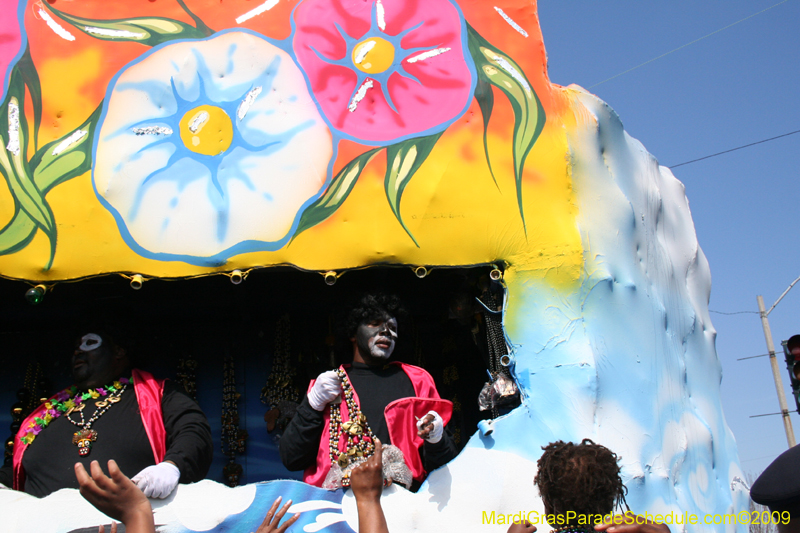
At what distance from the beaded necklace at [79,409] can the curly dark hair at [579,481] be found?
2.20m

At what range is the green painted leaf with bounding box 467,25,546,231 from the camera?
149 inches

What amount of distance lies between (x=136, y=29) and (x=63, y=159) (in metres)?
0.82

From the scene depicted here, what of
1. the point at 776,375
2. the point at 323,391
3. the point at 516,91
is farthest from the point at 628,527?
the point at 776,375

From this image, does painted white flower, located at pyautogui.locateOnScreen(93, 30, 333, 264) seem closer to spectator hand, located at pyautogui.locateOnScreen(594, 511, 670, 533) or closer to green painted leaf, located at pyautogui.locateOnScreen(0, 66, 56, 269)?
green painted leaf, located at pyautogui.locateOnScreen(0, 66, 56, 269)

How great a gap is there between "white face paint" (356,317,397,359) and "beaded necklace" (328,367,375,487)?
0.81 ft

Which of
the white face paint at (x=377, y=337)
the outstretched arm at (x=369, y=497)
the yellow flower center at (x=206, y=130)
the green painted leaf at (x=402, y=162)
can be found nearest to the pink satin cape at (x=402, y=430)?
the white face paint at (x=377, y=337)

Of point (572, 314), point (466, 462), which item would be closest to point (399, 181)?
point (572, 314)

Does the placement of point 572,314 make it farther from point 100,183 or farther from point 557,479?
point 100,183

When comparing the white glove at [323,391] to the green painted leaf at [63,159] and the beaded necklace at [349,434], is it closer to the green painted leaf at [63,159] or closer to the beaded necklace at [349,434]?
the beaded necklace at [349,434]

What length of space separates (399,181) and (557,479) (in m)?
1.94

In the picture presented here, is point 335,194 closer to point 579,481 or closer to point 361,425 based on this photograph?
point 361,425

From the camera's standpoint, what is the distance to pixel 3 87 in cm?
388

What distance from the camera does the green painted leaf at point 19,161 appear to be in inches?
146

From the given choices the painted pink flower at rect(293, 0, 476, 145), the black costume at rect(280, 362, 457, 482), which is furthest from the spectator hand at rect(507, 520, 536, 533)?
the painted pink flower at rect(293, 0, 476, 145)
